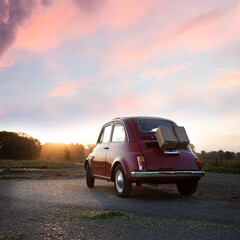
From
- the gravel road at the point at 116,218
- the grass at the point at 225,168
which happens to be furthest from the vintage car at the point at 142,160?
the grass at the point at 225,168

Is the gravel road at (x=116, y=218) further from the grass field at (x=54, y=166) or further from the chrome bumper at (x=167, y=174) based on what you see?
the grass field at (x=54, y=166)

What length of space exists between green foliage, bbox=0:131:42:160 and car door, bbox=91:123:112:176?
4736 centimetres

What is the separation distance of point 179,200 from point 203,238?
345 centimetres

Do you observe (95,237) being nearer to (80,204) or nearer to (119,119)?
(80,204)

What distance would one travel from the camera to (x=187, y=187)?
26.3 ft

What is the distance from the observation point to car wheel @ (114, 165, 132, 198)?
714 cm

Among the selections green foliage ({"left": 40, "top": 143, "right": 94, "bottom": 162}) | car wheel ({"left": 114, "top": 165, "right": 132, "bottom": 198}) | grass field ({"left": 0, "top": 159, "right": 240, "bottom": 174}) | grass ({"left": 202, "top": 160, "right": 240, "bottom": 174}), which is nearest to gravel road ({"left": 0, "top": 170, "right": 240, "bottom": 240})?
car wheel ({"left": 114, "top": 165, "right": 132, "bottom": 198})

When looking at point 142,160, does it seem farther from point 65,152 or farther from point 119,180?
point 65,152

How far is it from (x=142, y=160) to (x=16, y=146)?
50.6 metres

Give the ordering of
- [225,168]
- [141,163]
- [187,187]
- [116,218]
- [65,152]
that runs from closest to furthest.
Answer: [116,218], [141,163], [187,187], [225,168], [65,152]

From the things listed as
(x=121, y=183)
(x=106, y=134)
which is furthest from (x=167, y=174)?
(x=106, y=134)

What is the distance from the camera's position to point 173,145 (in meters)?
7.12

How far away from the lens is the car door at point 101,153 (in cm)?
856

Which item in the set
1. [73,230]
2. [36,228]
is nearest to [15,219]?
[36,228]
